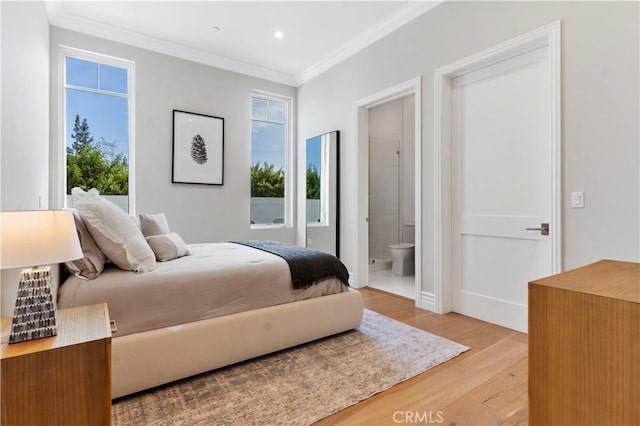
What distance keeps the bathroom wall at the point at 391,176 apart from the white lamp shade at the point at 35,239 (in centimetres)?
448

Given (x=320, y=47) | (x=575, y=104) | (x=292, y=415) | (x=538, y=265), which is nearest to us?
(x=292, y=415)

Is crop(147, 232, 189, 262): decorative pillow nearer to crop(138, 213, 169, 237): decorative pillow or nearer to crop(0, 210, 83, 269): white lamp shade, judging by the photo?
crop(138, 213, 169, 237): decorative pillow

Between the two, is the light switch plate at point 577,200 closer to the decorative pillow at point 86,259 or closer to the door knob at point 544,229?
the door knob at point 544,229

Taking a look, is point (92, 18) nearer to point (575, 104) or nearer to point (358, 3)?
point (358, 3)

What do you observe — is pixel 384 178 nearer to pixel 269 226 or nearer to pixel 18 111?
pixel 269 226

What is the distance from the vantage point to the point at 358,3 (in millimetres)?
3252

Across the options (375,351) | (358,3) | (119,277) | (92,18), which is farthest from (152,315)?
(92,18)

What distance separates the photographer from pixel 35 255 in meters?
1.02

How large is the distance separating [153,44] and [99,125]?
1.17 m

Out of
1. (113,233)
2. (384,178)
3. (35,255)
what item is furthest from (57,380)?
(384,178)

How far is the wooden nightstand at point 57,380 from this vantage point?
3.11 ft

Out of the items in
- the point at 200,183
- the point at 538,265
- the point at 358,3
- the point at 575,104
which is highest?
the point at 358,3

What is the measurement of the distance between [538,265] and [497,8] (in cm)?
208

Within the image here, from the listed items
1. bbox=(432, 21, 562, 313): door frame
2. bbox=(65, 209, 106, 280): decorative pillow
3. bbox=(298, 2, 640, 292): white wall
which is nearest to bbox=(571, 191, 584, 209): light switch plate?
bbox=(298, 2, 640, 292): white wall
